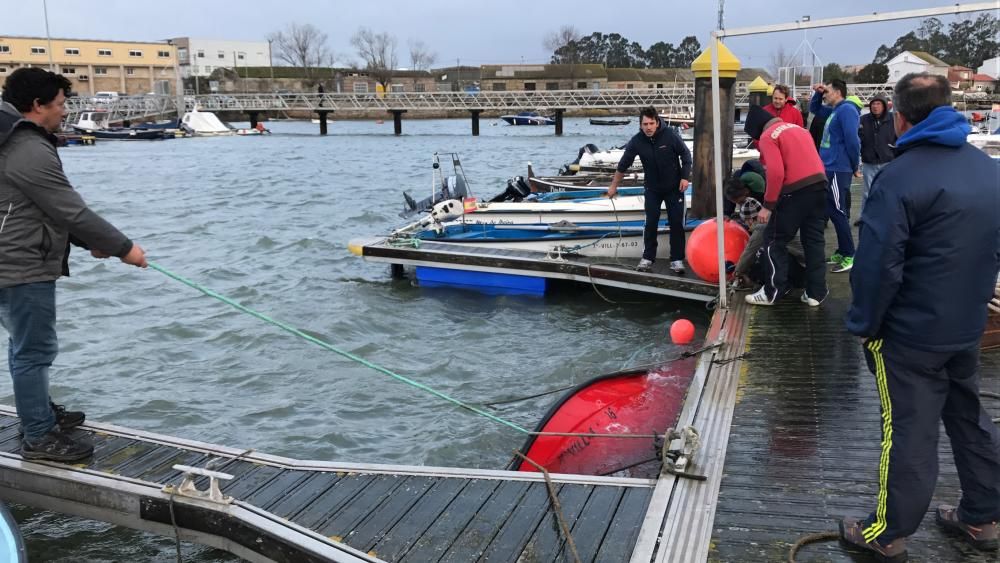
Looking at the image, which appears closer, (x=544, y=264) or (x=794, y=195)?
(x=794, y=195)

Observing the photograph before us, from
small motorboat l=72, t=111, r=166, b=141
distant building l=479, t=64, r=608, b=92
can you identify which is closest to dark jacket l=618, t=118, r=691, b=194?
→ small motorboat l=72, t=111, r=166, b=141

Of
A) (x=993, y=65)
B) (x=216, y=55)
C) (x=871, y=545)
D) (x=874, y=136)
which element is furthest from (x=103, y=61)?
(x=871, y=545)

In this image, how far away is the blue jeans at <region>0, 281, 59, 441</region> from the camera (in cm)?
430

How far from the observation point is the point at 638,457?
493 centimetres

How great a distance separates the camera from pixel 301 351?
9.56m

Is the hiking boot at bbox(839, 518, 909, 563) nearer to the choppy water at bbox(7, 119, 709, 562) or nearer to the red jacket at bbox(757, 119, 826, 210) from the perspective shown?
the choppy water at bbox(7, 119, 709, 562)

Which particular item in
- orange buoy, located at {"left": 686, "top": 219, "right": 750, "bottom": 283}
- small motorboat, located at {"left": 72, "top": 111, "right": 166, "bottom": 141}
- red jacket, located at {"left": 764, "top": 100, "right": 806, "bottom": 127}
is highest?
small motorboat, located at {"left": 72, "top": 111, "right": 166, "bottom": 141}

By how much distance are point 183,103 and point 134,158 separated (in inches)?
1440

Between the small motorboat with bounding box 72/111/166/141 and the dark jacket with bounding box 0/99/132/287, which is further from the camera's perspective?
the small motorboat with bounding box 72/111/166/141

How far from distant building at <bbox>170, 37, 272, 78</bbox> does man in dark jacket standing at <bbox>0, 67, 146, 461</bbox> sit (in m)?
111

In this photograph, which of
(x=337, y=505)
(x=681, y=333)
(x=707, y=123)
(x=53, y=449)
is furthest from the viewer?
(x=707, y=123)

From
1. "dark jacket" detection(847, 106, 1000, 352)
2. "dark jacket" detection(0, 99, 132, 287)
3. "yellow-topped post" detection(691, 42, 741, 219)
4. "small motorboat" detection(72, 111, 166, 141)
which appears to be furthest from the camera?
"small motorboat" detection(72, 111, 166, 141)

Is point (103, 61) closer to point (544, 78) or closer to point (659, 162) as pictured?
point (544, 78)

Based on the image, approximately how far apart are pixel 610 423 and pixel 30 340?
353 centimetres
